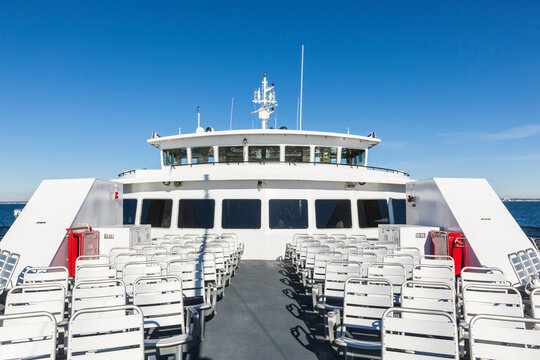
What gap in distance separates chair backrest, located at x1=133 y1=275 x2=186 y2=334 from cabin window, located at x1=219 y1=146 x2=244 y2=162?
8328 millimetres

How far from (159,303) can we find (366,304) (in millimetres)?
2673

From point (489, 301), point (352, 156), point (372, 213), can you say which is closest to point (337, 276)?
point (489, 301)

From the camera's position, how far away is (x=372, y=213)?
1155cm

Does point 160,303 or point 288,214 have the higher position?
point 288,214

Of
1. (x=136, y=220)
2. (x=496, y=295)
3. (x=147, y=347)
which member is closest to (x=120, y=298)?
(x=147, y=347)

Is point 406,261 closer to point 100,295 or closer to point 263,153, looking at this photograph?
point 100,295

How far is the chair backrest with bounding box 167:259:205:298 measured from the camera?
16.3ft

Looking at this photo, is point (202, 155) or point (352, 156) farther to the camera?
point (352, 156)

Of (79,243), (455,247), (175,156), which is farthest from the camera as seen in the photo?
(175,156)

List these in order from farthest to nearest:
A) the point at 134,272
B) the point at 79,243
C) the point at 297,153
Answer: the point at 297,153
the point at 79,243
the point at 134,272

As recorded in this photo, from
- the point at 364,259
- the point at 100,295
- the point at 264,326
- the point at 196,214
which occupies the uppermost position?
the point at 196,214

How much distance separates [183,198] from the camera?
36.9ft

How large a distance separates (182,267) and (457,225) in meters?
6.73

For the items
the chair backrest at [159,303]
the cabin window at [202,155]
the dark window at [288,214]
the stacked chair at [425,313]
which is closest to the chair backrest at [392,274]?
the stacked chair at [425,313]
